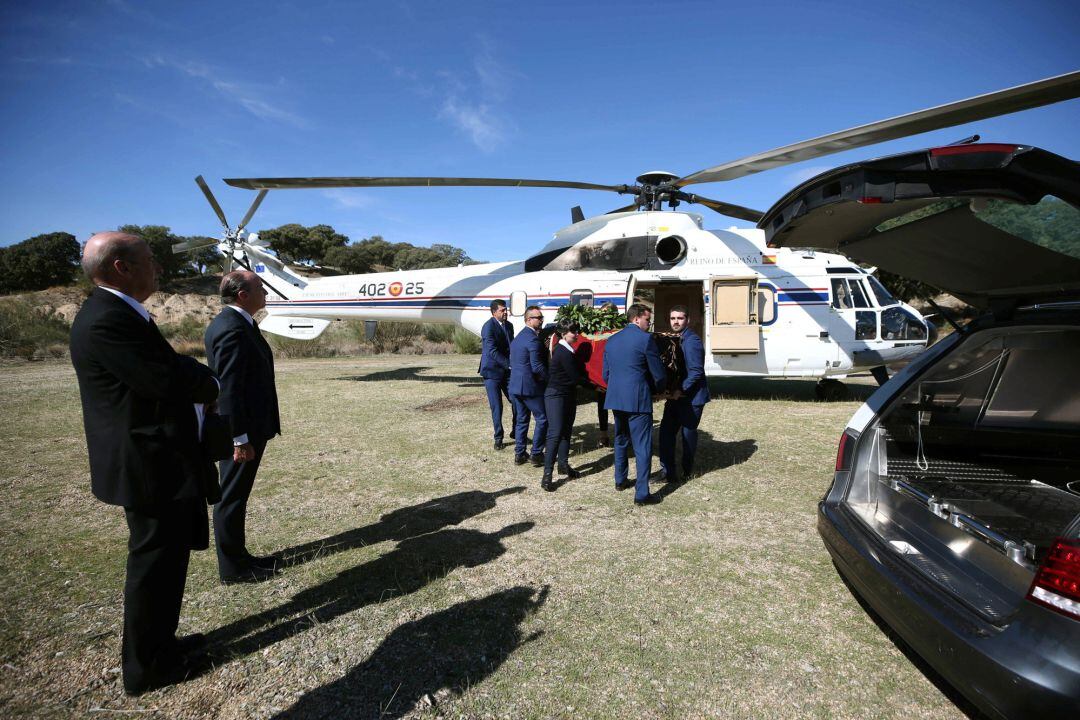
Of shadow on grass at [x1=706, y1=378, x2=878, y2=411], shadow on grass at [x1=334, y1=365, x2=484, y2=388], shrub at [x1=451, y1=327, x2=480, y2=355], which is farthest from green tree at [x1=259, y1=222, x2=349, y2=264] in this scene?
shadow on grass at [x1=706, y1=378, x2=878, y2=411]

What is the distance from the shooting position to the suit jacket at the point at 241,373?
3.09m

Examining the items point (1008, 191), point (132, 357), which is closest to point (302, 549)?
point (132, 357)

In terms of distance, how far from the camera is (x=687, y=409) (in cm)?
527

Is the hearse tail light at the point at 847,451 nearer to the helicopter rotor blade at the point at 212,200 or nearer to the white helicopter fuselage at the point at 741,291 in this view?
the white helicopter fuselage at the point at 741,291

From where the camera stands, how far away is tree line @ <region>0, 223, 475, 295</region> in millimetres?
35312

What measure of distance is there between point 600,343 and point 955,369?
3.85 metres

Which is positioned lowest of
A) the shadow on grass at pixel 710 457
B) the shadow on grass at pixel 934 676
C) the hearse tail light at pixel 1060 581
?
the shadow on grass at pixel 934 676

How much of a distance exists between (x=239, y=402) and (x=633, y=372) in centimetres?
313

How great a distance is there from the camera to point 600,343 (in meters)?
6.75

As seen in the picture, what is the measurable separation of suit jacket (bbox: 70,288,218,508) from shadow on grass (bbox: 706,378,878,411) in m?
8.74

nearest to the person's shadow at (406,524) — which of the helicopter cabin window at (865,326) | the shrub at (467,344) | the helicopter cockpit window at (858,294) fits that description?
the helicopter cabin window at (865,326)

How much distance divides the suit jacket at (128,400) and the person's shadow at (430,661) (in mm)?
1209

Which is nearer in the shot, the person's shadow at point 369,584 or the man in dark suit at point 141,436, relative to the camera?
the man in dark suit at point 141,436

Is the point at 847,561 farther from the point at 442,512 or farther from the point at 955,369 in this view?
the point at 442,512
